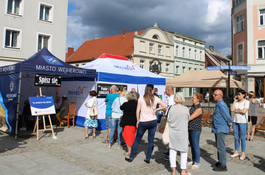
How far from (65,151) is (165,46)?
35.9 metres

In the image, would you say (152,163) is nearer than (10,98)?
Yes

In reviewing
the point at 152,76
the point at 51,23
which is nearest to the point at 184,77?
the point at 152,76

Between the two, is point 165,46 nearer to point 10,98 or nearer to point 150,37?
point 150,37

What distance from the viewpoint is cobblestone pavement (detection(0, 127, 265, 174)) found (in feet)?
16.0

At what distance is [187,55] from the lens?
44.3 meters

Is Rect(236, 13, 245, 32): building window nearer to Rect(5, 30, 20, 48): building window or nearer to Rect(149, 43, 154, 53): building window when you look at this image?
Rect(149, 43, 154, 53): building window

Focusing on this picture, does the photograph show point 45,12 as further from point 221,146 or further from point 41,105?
point 221,146

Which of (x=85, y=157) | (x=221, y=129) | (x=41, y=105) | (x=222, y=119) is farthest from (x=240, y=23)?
(x=85, y=157)

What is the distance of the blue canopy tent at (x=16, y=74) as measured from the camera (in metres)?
7.68

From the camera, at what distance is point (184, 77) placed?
12438mm

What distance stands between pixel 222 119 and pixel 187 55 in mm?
40824

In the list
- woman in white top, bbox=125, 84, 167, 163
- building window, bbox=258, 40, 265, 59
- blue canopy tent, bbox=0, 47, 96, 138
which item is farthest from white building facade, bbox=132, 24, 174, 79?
woman in white top, bbox=125, 84, 167, 163

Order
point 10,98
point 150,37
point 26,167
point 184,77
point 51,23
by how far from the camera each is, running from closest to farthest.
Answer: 1. point 26,167
2. point 10,98
3. point 184,77
4. point 51,23
5. point 150,37

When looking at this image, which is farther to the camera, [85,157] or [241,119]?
[241,119]
